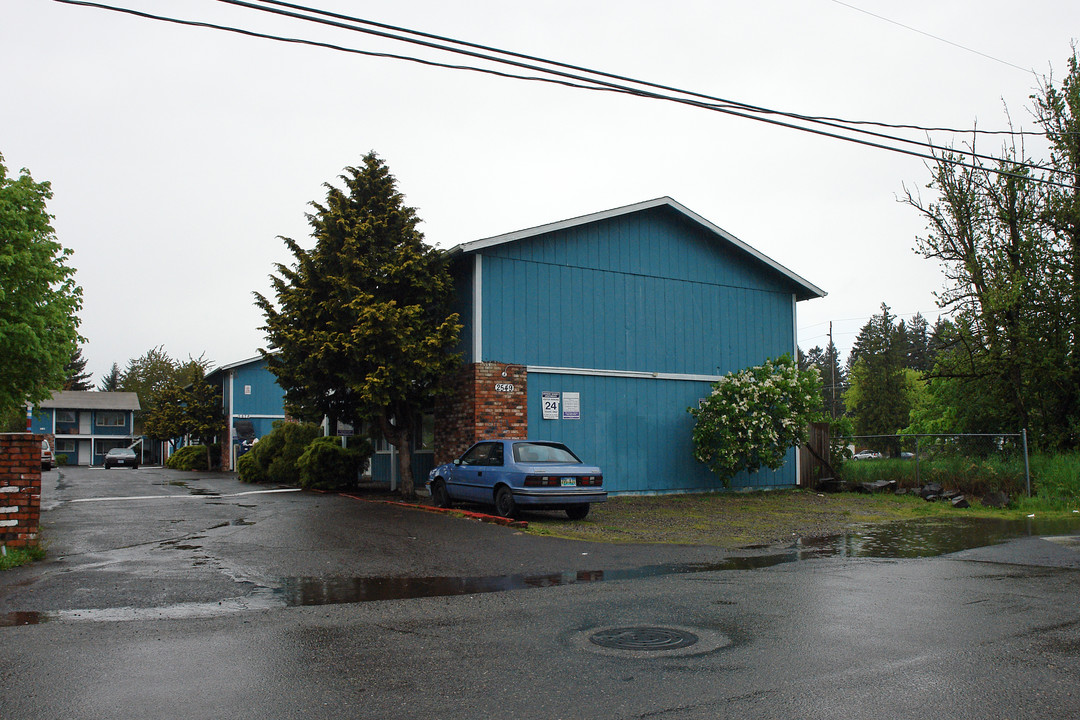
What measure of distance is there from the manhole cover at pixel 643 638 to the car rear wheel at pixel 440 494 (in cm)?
1044

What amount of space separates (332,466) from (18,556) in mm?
12835

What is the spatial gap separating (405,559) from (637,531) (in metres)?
4.51

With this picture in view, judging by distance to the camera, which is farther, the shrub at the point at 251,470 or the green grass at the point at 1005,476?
the shrub at the point at 251,470

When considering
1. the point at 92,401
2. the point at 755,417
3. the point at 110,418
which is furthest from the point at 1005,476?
the point at 92,401

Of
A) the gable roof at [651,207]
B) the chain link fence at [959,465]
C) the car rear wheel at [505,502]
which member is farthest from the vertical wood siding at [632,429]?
the car rear wheel at [505,502]

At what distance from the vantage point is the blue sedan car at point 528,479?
1402cm

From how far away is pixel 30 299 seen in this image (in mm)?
16766

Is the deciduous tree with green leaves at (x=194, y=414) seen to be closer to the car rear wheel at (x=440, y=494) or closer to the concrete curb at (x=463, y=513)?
the concrete curb at (x=463, y=513)

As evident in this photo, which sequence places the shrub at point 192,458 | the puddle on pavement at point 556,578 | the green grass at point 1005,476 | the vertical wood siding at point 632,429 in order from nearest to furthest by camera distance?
the puddle on pavement at point 556,578, the green grass at point 1005,476, the vertical wood siding at point 632,429, the shrub at point 192,458

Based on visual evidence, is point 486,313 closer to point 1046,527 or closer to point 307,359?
point 307,359

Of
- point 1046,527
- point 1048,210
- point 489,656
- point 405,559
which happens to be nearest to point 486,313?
point 405,559

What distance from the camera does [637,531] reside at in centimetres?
1345

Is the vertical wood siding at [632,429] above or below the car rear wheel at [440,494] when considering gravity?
above

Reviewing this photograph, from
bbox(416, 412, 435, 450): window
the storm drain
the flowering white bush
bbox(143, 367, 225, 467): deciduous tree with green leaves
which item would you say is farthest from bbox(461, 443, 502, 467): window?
bbox(143, 367, 225, 467): deciduous tree with green leaves
